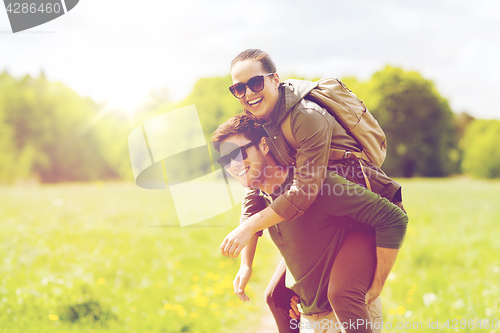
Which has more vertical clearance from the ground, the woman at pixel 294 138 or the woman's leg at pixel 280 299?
the woman at pixel 294 138

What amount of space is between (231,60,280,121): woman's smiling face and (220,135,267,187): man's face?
0.17 m

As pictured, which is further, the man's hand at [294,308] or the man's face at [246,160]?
the man's hand at [294,308]

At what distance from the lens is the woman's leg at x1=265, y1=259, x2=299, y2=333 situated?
233cm

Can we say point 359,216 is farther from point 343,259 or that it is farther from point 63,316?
point 63,316

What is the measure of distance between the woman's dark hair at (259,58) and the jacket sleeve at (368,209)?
2.05 feet

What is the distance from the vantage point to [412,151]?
114 ft

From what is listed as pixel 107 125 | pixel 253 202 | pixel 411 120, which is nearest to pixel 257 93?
pixel 253 202

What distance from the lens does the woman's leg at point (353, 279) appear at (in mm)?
1867

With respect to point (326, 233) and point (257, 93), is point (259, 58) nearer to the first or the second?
point (257, 93)

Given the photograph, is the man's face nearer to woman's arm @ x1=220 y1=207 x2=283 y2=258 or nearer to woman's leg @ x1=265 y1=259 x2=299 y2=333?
woman's arm @ x1=220 y1=207 x2=283 y2=258

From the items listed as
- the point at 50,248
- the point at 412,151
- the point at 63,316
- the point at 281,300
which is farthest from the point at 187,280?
the point at 412,151

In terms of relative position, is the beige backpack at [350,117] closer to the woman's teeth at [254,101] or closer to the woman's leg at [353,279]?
the woman's teeth at [254,101]

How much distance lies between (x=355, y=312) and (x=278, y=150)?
0.88 meters

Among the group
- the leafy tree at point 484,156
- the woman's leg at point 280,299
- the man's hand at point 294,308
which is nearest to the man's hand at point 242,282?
the woman's leg at point 280,299
